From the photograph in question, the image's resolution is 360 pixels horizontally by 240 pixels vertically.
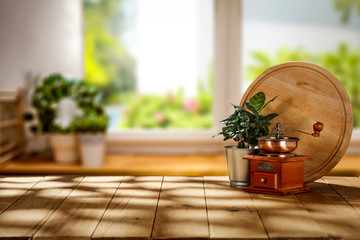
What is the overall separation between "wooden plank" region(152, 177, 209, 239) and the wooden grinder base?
18 cm

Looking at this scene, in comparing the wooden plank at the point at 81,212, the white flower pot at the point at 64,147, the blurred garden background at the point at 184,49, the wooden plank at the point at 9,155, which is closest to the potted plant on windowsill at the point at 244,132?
the wooden plank at the point at 81,212

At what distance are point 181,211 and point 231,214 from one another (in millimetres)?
130

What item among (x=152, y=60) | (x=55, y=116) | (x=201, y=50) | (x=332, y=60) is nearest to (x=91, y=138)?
(x=55, y=116)

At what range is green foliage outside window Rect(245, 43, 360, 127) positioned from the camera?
15.0 ft

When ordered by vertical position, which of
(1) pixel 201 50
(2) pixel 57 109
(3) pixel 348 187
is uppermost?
(1) pixel 201 50

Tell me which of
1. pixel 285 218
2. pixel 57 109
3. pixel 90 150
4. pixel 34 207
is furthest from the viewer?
pixel 57 109

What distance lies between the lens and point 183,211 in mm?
1163

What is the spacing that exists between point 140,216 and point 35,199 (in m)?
0.37

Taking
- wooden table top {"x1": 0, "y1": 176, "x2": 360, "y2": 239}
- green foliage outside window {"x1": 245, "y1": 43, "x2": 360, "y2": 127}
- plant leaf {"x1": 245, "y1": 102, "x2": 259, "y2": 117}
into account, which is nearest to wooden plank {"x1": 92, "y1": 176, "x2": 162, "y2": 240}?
wooden table top {"x1": 0, "y1": 176, "x2": 360, "y2": 239}

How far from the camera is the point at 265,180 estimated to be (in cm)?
137

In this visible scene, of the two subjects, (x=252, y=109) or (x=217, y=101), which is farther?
(x=217, y=101)

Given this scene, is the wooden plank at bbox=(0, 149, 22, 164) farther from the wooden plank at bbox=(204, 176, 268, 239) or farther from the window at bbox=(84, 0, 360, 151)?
the wooden plank at bbox=(204, 176, 268, 239)

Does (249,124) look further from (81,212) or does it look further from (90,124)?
(90,124)

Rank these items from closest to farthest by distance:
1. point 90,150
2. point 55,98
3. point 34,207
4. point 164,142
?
point 34,207
point 90,150
point 55,98
point 164,142
